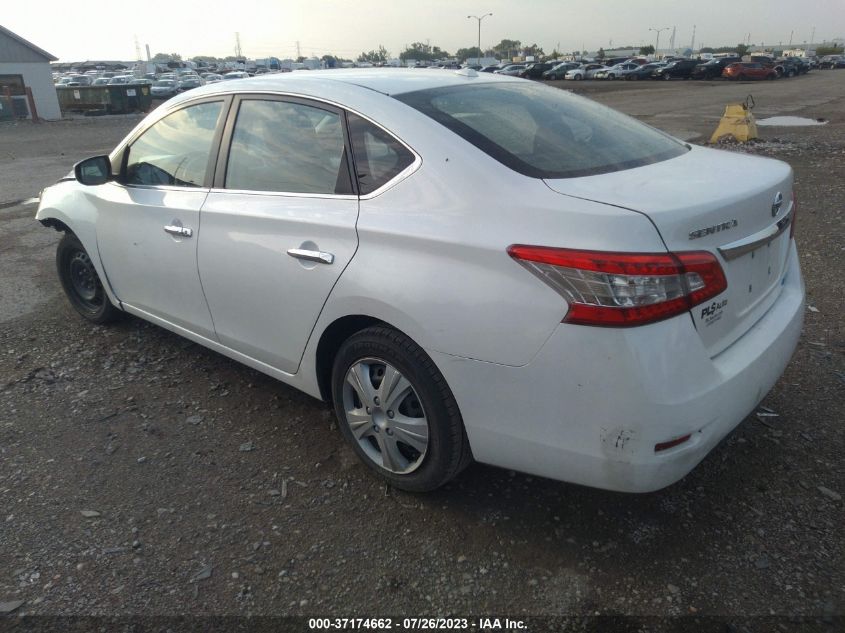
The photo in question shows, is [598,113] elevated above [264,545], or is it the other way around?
[598,113]

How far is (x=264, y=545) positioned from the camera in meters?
2.63

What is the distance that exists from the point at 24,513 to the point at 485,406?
80.9 inches

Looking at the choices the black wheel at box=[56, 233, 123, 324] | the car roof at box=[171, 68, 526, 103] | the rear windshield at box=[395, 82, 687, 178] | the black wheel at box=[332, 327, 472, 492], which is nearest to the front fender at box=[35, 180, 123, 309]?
the black wheel at box=[56, 233, 123, 324]

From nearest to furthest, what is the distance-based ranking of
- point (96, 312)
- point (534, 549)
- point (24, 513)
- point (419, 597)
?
point (419, 597)
point (534, 549)
point (24, 513)
point (96, 312)

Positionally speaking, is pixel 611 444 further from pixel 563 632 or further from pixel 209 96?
pixel 209 96

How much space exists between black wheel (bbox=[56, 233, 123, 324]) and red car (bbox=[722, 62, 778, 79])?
163ft

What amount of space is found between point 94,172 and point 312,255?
202 centimetres

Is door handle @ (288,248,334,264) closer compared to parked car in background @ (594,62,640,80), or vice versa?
door handle @ (288,248,334,264)

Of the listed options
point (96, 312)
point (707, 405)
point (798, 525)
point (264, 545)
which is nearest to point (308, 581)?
point (264, 545)

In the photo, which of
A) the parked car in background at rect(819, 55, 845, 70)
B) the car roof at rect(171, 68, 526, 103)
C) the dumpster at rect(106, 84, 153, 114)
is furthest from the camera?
the parked car in background at rect(819, 55, 845, 70)

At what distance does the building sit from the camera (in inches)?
1088

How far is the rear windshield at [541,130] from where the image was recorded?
100.0 inches

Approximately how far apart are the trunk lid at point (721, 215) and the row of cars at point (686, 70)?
44920 mm

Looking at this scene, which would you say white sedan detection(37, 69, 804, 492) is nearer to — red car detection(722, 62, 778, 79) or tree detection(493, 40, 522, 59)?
red car detection(722, 62, 778, 79)
